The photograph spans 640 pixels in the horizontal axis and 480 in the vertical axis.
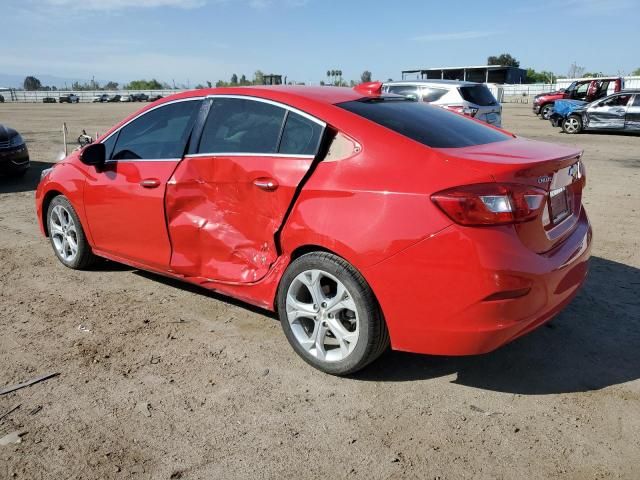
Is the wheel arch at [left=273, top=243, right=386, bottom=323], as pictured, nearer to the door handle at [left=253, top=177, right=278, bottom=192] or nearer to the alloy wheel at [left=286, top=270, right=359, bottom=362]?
the alloy wheel at [left=286, top=270, right=359, bottom=362]

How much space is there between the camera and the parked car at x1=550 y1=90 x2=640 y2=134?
18.2 metres

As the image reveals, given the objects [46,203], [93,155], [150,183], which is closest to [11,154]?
[46,203]

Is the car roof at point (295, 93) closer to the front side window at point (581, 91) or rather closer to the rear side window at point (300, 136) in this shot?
the rear side window at point (300, 136)

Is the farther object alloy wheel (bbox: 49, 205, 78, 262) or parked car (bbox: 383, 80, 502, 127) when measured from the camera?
parked car (bbox: 383, 80, 502, 127)

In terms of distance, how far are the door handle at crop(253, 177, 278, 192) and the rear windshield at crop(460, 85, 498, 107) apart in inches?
423

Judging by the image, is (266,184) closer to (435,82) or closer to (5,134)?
(5,134)

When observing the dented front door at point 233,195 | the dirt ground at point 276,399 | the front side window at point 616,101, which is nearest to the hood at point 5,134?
the dirt ground at point 276,399

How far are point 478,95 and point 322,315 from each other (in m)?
11.5

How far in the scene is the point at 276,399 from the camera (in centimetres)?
300

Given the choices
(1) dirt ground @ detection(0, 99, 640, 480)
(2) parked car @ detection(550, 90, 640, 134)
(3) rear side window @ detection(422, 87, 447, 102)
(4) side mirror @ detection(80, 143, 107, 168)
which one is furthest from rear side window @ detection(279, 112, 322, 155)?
(2) parked car @ detection(550, 90, 640, 134)

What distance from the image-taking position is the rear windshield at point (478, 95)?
515 inches

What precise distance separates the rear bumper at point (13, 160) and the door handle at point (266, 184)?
25.7ft

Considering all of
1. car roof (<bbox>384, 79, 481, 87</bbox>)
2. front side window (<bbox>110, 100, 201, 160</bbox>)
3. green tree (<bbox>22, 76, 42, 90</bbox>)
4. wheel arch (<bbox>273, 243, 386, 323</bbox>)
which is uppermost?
green tree (<bbox>22, 76, 42, 90</bbox>)

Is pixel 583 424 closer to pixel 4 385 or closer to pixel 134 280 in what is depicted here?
pixel 4 385
